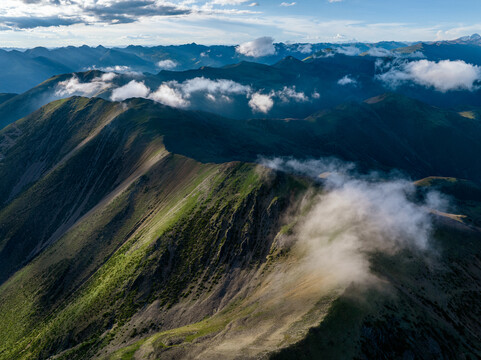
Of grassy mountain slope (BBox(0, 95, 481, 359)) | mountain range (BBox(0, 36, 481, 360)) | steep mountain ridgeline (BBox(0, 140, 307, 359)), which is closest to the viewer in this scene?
grassy mountain slope (BBox(0, 95, 481, 359))

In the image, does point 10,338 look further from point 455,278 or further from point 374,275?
point 455,278

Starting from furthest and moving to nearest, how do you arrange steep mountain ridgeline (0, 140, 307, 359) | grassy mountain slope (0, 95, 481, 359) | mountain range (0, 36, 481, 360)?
steep mountain ridgeline (0, 140, 307, 359) < mountain range (0, 36, 481, 360) < grassy mountain slope (0, 95, 481, 359)

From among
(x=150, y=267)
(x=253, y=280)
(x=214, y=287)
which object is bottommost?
(x=150, y=267)

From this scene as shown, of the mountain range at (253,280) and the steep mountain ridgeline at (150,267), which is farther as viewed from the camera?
the steep mountain ridgeline at (150,267)

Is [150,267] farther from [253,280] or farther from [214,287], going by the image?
[253,280]

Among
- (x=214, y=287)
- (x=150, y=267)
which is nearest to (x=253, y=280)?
(x=214, y=287)

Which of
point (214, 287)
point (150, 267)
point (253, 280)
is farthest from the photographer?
point (150, 267)

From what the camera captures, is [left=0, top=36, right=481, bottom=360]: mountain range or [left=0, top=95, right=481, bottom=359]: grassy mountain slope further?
[left=0, top=36, right=481, bottom=360]: mountain range

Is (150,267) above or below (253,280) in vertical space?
below

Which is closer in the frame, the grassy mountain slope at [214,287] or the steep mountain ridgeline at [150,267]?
the grassy mountain slope at [214,287]

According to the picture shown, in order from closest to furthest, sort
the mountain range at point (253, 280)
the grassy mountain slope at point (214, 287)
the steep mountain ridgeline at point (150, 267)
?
the grassy mountain slope at point (214, 287) < the mountain range at point (253, 280) < the steep mountain ridgeline at point (150, 267)

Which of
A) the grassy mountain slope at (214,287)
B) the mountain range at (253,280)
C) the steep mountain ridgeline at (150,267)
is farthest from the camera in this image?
the steep mountain ridgeline at (150,267)

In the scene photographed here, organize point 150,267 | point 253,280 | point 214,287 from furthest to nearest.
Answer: point 150,267 → point 214,287 → point 253,280
